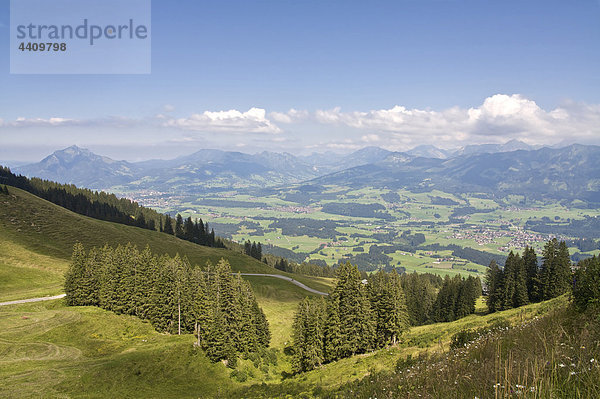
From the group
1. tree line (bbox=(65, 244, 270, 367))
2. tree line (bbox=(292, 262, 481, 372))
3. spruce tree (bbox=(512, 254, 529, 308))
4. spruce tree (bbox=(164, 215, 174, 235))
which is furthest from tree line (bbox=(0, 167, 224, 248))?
spruce tree (bbox=(512, 254, 529, 308))

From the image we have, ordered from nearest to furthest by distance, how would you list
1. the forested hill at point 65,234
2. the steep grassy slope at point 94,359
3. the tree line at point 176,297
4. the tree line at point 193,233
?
the steep grassy slope at point 94,359 < the tree line at point 176,297 < the forested hill at point 65,234 < the tree line at point 193,233

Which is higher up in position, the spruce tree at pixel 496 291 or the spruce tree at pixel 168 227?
the spruce tree at pixel 168 227

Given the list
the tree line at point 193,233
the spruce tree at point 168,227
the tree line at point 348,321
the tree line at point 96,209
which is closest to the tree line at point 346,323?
the tree line at point 348,321

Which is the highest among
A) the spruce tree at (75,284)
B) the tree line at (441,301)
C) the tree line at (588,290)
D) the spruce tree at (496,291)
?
the tree line at (588,290)

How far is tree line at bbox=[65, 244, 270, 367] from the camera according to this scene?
4884 cm

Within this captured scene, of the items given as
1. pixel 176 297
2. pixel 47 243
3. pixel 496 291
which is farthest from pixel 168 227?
pixel 496 291

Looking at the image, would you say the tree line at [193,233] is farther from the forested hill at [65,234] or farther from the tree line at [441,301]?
the tree line at [441,301]

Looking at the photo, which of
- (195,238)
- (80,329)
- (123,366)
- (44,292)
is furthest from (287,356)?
(195,238)

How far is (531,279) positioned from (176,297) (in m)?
74.2

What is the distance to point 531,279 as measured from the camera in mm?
70750

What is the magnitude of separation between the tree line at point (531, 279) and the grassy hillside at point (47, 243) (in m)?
53.7

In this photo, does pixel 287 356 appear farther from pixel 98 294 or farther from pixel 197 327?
pixel 98 294

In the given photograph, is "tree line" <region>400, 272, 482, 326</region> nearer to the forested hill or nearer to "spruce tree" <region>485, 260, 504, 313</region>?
"spruce tree" <region>485, 260, 504, 313</region>

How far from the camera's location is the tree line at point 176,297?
48.8 meters
